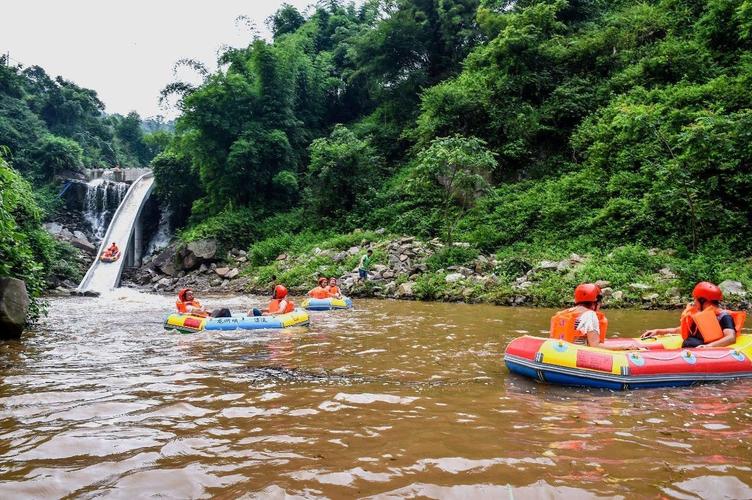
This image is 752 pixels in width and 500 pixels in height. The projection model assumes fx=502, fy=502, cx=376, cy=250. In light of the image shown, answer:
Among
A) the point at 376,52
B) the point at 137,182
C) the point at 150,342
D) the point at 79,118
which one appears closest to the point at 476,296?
the point at 150,342

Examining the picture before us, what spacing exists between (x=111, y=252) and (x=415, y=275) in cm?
1500

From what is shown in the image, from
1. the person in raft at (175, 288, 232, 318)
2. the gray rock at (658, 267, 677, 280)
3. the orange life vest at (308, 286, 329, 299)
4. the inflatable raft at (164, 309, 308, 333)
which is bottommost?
the inflatable raft at (164, 309, 308, 333)

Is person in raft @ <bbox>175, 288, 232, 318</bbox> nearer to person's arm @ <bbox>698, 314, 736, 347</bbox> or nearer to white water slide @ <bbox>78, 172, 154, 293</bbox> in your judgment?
person's arm @ <bbox>698, 314, 736, 347</bbox>

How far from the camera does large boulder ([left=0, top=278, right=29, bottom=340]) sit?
7.34m

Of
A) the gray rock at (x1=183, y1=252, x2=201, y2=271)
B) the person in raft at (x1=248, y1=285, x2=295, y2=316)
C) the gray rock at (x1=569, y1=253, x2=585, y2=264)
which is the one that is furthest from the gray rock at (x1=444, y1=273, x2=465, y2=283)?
the gray rock at (x1=183, y1=252, x2=201, y2=271)

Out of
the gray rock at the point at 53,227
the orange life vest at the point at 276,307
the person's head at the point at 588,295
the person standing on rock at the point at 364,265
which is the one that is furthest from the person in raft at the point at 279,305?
the gray rock at the point at 53,227

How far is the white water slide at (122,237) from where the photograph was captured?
2075cm

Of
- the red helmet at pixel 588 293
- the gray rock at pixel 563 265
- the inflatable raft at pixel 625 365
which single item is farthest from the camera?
the gray rock at pixel 563 265

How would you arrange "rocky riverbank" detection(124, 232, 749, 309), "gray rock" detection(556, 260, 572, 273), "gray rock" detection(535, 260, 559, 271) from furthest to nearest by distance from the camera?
"gray rock" detection(535, 260, 559, 271) → "gray rock" detection(556, 260, 572, 273) → "rocky riverbank" detection(124, 232, 749, 309)

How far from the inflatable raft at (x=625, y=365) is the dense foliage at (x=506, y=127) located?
7.78m

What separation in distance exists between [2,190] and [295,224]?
678 inches

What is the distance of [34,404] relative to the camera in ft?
13.9

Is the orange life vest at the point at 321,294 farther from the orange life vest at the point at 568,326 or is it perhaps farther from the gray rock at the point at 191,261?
the gray rock at the point at 191,261

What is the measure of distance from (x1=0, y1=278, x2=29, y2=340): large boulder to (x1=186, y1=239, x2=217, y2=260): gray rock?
15177 millimetres
